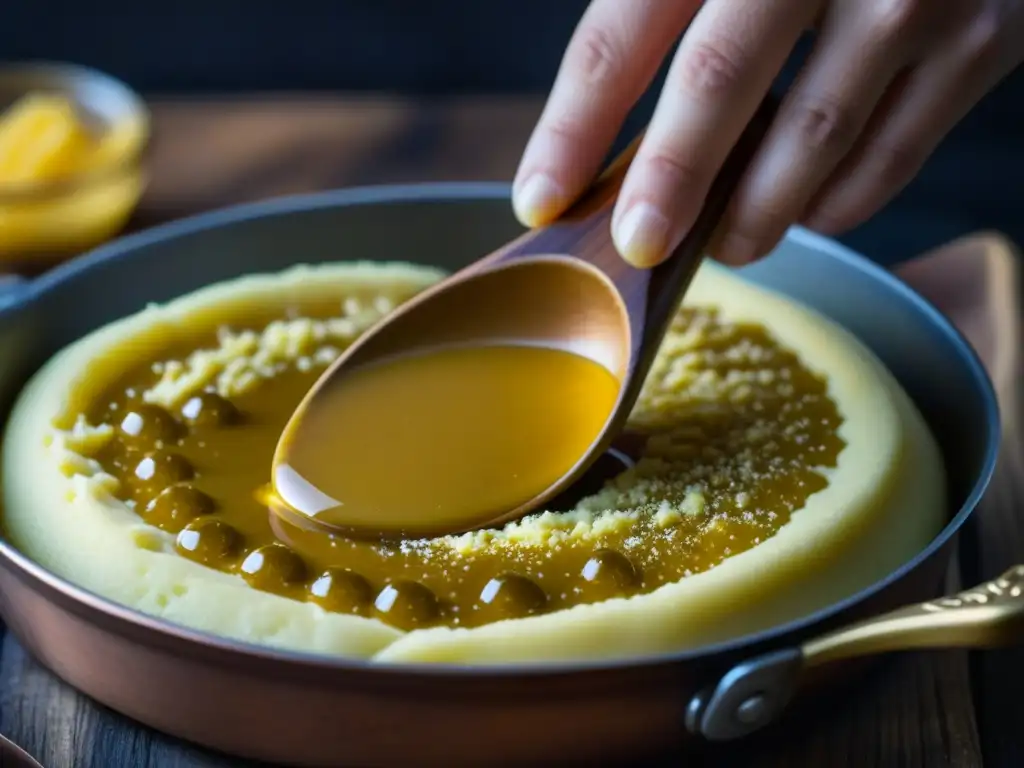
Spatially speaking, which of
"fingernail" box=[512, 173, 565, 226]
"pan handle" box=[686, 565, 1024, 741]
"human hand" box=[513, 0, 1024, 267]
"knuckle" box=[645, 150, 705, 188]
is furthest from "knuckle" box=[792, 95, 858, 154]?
"pan handle" box=[686, 565, 1024, 741]

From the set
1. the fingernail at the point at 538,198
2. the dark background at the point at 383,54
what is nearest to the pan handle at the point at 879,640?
the fingernail at the point at 538,198

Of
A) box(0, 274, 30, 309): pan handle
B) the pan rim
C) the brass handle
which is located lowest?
box(0, 274, 30, 309): pan handle

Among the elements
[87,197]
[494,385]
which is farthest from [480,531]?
[87,197]

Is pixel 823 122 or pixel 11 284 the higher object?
pixel 823 122

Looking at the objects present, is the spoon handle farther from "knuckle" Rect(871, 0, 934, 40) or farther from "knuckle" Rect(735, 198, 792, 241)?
"knuckle" Rect(871, 0, 934, 40)

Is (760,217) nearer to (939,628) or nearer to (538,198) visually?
(538,198)

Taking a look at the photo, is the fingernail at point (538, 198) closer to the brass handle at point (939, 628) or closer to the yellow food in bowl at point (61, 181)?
the brass handle at point (939, 628)
